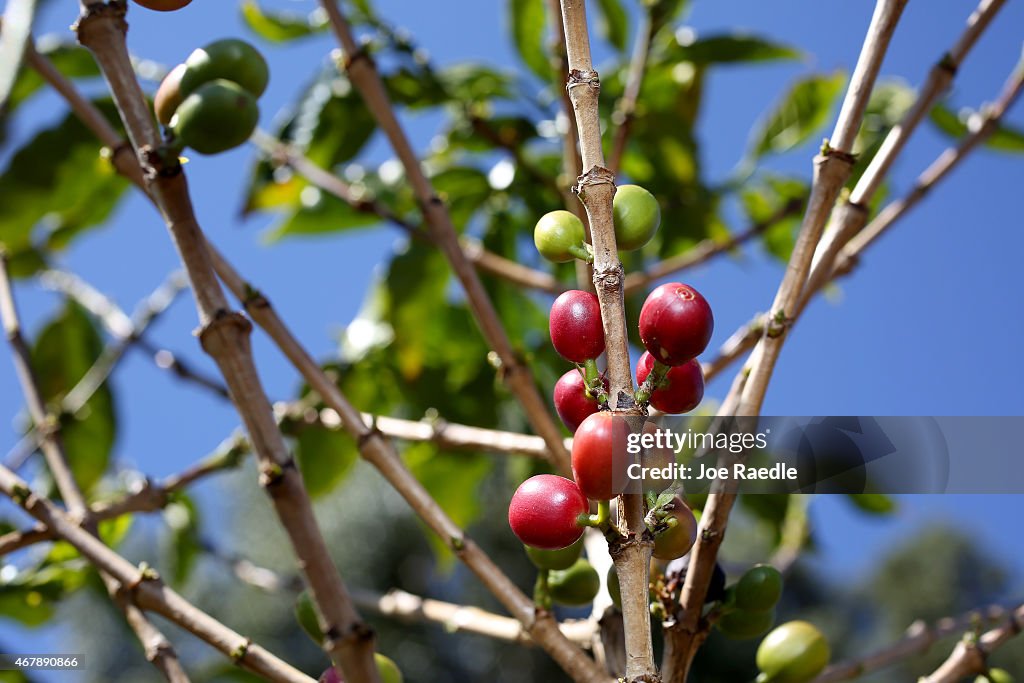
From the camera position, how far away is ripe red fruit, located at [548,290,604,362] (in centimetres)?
48

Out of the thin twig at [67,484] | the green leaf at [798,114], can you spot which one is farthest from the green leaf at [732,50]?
the thin twig at [67,484]

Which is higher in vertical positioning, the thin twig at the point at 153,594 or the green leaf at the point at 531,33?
the green leaf at the point at 531,33

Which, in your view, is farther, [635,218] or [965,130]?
[965,130]

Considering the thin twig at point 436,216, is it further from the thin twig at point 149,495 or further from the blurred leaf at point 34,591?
the blurred leaf at point 34,591

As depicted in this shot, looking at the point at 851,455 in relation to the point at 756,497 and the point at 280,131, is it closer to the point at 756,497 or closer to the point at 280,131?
the point at 756,497

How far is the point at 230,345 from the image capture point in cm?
63

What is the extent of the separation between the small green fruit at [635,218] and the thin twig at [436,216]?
354mm

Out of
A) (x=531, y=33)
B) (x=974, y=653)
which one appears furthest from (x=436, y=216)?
(x=531, y=33)

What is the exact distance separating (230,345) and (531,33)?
40.2 inches

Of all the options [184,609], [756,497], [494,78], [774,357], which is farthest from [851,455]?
[494,78]

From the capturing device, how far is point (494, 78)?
148 centimetres

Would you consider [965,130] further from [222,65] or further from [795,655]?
[222,65]

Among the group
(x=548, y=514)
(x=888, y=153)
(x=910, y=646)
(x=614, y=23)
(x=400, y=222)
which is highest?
(x=614, y=23)

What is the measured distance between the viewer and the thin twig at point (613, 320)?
0.44 meters
